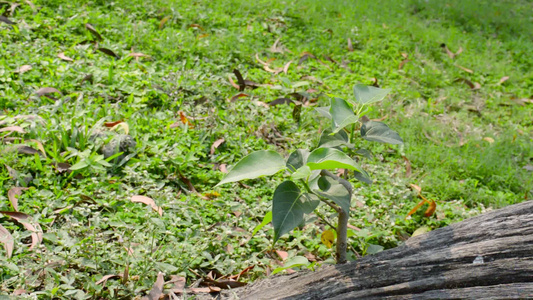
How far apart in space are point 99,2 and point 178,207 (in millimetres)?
2805

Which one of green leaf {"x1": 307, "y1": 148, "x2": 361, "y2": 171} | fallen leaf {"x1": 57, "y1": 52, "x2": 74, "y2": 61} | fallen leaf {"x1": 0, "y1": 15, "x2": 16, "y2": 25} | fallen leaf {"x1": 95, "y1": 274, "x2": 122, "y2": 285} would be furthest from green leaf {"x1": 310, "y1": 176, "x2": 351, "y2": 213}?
fallen leaf {"x1": 0, "y1": 15, "x2": 16, "y2": 25}

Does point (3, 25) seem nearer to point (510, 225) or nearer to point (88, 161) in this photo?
point (88, 161)

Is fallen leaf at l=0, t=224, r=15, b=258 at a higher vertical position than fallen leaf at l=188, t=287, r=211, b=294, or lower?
higher

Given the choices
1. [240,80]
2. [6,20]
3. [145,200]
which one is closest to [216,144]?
[145,200]

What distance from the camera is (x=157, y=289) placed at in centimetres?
205

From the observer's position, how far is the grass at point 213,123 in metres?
2.33

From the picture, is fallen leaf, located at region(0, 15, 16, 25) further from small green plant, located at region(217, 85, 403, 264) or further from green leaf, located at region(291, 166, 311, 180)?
green leaf, located at region(291, 166, 311, 180)

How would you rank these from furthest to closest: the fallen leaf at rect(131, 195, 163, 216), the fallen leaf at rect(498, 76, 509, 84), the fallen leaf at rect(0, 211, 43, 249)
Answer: the fallen leaf at rect(498, 76, 509, 84) < the fallen leaf at rect(131, 195, 163, 216) < the fallen leaf at rect(0, 211, 43, 249)

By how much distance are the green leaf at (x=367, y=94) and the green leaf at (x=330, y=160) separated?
1.03ft

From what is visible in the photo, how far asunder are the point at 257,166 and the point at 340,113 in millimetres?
337

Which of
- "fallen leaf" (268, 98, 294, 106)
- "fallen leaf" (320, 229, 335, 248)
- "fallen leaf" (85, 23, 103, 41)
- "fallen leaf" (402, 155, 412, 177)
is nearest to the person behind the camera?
"fallen leaf" (320, 229, 335, 248)

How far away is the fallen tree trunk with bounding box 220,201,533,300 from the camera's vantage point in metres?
1.66

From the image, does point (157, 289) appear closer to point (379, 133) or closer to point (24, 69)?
point (379, 133)

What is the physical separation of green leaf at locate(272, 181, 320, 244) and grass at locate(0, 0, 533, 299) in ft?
2.63
